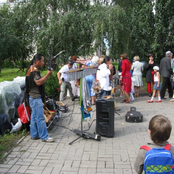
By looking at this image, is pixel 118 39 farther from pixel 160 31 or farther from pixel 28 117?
pixel 28 117

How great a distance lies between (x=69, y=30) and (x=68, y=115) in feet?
19.6

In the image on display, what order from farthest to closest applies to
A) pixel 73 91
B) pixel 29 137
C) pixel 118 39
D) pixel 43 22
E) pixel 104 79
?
pixel 43 22, pixel 118 39, pixel 73 91, pixel 104 79, pixel 29 137

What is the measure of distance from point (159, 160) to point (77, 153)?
275cm

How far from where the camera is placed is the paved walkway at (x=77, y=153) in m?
4.14

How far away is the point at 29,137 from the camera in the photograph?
5.79 m

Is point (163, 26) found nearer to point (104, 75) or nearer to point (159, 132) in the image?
point (104, 75)

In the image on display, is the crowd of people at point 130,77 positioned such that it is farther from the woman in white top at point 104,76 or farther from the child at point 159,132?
the child at point 159,132

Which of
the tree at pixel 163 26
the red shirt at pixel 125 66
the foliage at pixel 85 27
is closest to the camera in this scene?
the red shirt at pixel 125 66

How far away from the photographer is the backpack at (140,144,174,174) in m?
2.25

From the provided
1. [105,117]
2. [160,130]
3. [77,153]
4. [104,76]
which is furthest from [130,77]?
[160,130]

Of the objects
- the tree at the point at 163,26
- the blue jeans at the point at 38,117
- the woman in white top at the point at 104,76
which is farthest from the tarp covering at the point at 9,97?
the tree at the point at 163,26

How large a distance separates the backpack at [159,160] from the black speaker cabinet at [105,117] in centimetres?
340

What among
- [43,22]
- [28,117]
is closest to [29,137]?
[28,117]

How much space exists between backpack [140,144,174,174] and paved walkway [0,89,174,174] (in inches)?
70.1
